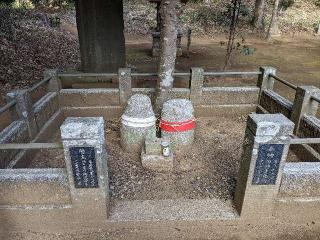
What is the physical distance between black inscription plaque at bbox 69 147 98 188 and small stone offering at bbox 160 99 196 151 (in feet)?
8.66

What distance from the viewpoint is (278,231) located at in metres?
4.22

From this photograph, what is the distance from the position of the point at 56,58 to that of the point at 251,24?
18133 mm

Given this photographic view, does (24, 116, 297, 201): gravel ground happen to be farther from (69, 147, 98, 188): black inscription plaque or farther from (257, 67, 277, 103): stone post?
(257, 67, 277, 103): stone post

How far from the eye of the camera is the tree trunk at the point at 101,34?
8.49 metres

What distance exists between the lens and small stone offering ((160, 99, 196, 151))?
6008 mm

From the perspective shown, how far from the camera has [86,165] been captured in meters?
3.59

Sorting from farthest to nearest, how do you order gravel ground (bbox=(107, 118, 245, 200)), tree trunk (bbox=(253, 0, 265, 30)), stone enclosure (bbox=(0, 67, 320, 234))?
1. tree trunk (bbox=(253, 0, 265, 30))
2. gravel ground (bbox=(107, 118, 245, 200))
3. stone enclosure (bbox=(0, 67, 320, 234))

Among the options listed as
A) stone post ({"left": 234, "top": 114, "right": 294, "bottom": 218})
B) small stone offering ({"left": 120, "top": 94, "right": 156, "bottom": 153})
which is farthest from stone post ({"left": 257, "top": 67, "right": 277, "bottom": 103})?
stone post ({"left": 234, "top": 114, "right": 294, "bottom": 218})

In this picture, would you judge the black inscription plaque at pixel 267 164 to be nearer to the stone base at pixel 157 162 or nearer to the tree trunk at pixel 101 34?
the stone base at pixel 157 162

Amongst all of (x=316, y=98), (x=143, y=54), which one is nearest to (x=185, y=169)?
(x=316, y=98)

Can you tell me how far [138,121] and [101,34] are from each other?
166 inches

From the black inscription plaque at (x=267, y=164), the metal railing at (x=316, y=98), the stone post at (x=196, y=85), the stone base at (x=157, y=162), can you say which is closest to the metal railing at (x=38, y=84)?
the stone base at (x=157, y=162)

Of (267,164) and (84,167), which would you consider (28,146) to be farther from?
(267,164)

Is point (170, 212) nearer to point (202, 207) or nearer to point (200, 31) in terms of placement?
point (202, 207)
